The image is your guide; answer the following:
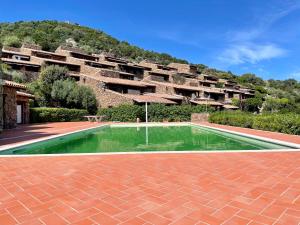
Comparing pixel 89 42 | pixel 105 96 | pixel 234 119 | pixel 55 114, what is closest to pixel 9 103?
pixel 55 114

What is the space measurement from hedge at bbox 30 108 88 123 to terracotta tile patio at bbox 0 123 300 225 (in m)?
16.5

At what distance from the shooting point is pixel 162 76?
45.6m

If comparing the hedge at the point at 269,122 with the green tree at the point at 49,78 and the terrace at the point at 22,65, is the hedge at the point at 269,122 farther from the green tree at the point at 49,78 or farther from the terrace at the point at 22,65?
the terrace at the point at 22,65

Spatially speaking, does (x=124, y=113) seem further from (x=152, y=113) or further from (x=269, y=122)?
(x=269, y=122)

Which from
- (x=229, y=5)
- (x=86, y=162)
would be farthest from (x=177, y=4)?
(x=86, y=162)

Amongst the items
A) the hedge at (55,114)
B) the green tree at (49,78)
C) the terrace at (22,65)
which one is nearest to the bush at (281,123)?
the hedge at (55,114)

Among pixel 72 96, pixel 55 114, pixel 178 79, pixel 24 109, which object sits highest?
pixel 178 79

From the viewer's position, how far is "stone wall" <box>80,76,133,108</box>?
27.4 m

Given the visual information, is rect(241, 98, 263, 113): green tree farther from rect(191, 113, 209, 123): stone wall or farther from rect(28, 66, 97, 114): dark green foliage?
rect(28, 66, 97, 114): dark green foliage

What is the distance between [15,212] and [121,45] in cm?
7135

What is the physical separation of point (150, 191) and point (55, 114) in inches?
842

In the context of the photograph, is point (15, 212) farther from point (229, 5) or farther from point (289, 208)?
point (229, 5)

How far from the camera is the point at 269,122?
1539cm

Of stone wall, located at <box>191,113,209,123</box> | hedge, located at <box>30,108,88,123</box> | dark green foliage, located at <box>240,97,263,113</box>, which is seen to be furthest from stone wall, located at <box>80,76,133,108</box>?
dark green foliage, located at <box>240,97,263,113</box>
